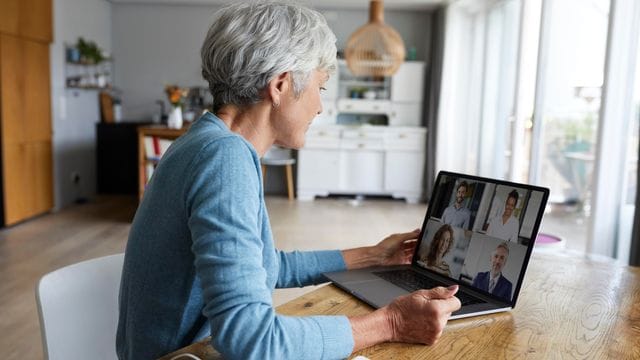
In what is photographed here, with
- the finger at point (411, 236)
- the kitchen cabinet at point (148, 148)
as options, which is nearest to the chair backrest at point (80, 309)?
the finger at point (411, 236)

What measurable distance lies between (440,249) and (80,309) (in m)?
0.76

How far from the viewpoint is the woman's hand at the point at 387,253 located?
4.49 ft

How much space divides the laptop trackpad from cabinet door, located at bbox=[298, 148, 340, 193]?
18.4 feet

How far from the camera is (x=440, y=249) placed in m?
1.25

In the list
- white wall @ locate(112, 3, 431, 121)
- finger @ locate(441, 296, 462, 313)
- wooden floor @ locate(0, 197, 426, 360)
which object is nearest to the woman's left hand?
finger @ locate(441, 296, 462, 313)

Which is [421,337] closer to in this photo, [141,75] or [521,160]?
[521,160]

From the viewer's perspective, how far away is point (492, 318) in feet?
3.58

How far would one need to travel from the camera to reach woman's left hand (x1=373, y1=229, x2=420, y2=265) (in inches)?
54.3

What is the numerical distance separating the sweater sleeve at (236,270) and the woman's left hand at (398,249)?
50 centimetres

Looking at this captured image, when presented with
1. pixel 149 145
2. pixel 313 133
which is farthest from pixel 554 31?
pixel 149 145

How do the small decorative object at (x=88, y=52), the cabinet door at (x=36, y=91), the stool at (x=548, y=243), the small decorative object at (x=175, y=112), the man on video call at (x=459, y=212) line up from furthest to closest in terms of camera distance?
the small decorative object at (x=88, y=52) < the small decorative object at (x=175, y=112) < the cabinet door at (x=36, y=91) < the stool at (x=548, y=243) < the man on video call at (x=459, y=212)

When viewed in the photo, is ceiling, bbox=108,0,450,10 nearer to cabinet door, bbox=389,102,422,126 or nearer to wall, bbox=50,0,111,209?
wall, bbox=50,0,111,209

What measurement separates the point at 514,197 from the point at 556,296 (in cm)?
30

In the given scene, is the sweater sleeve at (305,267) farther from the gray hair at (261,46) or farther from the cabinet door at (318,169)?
the cabinet door at (318,169)
